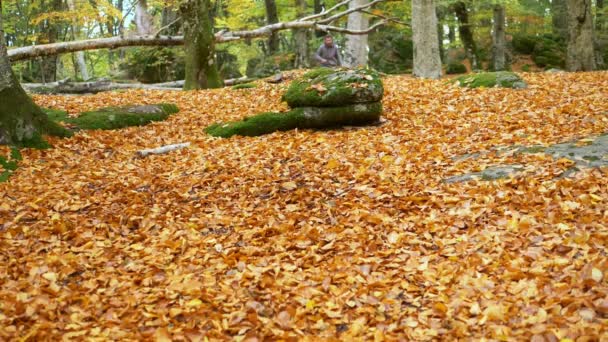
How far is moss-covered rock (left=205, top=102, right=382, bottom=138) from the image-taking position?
824cm

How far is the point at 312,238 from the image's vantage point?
4.82 meters

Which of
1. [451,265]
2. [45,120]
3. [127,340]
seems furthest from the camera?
[45,120]

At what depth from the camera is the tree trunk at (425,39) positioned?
39.4ft

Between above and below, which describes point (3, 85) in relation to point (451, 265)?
above

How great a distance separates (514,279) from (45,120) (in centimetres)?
718

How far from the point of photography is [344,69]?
8.80 m

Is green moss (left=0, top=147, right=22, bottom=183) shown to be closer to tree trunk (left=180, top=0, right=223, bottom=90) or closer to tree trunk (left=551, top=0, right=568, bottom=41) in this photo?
tree trunk (left=180, top=0, right=223, bottom=90)

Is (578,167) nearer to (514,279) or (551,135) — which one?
(551,135)

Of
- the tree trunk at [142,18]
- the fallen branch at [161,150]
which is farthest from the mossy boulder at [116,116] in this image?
the tree trunk at [142,18]

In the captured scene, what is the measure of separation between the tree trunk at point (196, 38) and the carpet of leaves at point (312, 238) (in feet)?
13.9

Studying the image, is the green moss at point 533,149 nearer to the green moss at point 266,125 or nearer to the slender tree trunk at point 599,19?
the green moss at point 266,125

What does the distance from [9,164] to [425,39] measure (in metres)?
9.84

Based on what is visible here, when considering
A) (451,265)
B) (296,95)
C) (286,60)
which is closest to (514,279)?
(451,265)

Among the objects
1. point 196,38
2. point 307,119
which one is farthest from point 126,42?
point 307,119
